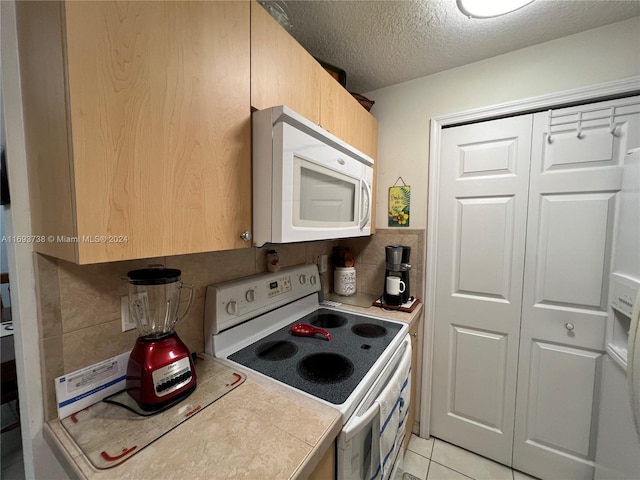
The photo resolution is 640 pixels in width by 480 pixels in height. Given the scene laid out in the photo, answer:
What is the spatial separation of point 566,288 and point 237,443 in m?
1.67

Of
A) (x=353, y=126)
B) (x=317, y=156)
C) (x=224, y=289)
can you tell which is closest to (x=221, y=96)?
(x=317, y=156)

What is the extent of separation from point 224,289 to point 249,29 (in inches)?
35.8

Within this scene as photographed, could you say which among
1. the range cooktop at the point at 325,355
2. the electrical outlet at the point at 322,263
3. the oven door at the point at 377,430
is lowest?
the oven door at the point at 377,430

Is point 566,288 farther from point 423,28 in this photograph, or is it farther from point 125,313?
point 125,313

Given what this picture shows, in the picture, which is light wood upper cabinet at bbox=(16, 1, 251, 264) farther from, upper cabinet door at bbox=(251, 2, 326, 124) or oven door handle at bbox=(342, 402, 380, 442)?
oven door handle at bbox=(342, 402, 380, 442)

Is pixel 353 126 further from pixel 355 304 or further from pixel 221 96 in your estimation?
pixel 355 304

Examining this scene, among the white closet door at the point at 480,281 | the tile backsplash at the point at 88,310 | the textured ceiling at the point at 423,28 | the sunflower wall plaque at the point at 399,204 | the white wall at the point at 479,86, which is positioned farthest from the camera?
the sunflower wall plaque at the point at 399,204

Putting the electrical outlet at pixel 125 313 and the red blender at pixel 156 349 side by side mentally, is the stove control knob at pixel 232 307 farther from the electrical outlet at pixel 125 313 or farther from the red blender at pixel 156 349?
the electrical outlet at pixel 125 313

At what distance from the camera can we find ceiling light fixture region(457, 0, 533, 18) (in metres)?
1.00

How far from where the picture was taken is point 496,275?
1514 millimetres

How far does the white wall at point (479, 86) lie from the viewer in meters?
1.22

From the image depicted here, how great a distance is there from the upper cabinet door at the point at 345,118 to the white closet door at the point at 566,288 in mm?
878


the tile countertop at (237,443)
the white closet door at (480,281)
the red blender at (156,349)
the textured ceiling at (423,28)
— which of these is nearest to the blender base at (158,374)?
the red blender at (156,349)

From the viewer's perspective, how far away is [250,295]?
1.17 metres
